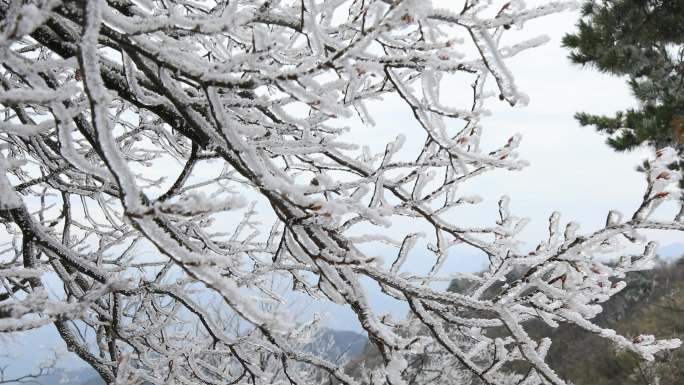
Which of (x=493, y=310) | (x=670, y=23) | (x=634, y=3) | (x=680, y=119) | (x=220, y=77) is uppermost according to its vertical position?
(x=634, y=3)

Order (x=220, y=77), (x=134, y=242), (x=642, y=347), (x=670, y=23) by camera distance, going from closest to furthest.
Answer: (x=220, y=77), (x=642, y=347), (x=134, y=242), (x=670, y=23)

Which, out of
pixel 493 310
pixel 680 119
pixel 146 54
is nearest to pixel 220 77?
pixel 146 54

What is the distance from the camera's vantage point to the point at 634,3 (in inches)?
291

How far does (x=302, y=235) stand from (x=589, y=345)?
22.6 meters

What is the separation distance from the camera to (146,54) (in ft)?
3.94

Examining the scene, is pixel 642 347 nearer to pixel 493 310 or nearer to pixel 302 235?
pixel 493 310

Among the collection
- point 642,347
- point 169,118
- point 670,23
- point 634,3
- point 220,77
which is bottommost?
point 642,347

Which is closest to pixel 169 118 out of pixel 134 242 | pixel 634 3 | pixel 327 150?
pixel 327 150

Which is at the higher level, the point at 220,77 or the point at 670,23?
the point at 670,23

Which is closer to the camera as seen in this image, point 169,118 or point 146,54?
point 146,54

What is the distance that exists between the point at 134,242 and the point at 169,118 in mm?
1721

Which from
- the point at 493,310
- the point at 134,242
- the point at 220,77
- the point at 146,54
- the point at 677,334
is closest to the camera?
the point at 220,77

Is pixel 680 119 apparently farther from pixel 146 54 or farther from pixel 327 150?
pixel 146 54

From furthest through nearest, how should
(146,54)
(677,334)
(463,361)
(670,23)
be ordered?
(677,334) < (670,23) < (463,361) < (146,54)
